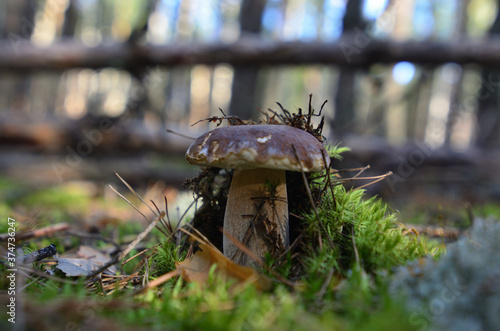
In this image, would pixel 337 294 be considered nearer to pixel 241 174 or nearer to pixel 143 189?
pixel 241 174

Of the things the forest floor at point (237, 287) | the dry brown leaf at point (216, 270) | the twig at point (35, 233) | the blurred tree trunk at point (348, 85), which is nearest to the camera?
the forest floor at point (237, 287)

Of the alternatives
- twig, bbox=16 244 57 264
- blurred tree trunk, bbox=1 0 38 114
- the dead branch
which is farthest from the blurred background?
twig, bbox=16 244 57 264

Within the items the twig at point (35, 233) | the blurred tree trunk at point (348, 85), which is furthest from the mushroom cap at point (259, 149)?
the blurred tree trunk at point (348, 85)

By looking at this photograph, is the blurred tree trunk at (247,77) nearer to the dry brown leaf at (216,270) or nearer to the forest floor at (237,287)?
the forest floor at (237,287)

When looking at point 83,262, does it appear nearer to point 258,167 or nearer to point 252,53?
point 258,167

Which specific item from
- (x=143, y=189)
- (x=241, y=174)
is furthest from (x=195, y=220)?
(x=143, y=189)
